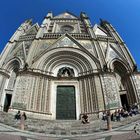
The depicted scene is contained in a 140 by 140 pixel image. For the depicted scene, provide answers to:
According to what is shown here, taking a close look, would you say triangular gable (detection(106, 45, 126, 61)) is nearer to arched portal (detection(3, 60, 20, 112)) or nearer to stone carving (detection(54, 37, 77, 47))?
stone carving (detection(54, 37, 77, 47))

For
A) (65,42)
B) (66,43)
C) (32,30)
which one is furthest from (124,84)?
(32,30)

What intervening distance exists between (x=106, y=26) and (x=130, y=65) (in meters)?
8.02

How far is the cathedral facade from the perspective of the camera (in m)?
19.6

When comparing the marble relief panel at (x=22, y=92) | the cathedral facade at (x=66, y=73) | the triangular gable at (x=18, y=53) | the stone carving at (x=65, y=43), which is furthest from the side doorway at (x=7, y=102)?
the stone carving at (x=65, y=43)

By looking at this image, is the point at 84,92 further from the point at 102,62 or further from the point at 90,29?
the point at 90,29

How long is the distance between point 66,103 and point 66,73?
136 inches

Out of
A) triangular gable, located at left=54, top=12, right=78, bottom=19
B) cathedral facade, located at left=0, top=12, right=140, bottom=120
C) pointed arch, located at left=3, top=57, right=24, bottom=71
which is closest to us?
cathedral facade, located at left=0, top=12, right=140, bottom=120

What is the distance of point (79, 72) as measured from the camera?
75.1ft

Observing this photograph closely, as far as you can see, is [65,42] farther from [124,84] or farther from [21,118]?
[21,118]

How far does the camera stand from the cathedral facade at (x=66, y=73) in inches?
771

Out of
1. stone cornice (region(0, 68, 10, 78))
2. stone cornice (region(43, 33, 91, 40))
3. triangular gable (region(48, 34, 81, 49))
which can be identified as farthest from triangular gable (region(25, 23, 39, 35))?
stone cornice (region(0, 68, 10, 78))

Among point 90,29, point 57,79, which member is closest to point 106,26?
point 90,29

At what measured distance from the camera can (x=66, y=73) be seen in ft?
75.9

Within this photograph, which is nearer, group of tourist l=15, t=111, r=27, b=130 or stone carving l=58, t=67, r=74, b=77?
group of tourist l=15, t=111, r=27, b=130
